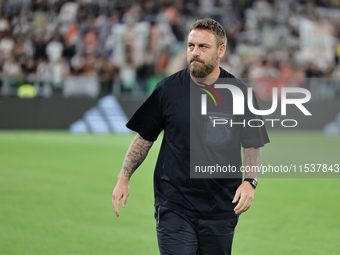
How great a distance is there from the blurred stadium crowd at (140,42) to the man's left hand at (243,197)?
54.3 ft

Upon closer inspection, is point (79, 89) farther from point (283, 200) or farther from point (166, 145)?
point (166, 145)

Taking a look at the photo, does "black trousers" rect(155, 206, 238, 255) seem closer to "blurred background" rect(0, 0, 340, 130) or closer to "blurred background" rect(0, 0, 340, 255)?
"blurred background" rect(0, 0, 340, 255)

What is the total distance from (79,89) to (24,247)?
13763mm

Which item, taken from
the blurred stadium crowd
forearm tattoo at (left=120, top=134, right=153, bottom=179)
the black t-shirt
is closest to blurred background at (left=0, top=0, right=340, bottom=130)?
the blurred stadium crowd

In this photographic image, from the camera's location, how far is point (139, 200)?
9.96 metres

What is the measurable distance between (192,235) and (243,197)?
0.44m

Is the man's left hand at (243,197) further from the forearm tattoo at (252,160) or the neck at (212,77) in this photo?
Result: the neck at (212,77)

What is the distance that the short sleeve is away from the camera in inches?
174

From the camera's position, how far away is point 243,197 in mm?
4129

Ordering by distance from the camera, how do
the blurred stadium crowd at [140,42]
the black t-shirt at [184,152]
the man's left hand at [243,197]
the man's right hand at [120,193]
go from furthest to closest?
the blurred stadium crowd at [140,42] < the man's right hand at [120,193] < the black t-shirt at [184,152] < the man's left hand at [243,197]

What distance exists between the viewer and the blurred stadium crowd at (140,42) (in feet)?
68.9

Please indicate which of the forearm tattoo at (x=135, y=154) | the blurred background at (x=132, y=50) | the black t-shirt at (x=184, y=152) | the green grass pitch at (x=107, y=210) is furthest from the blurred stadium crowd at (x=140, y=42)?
the black t-shirt at (x=184, y=152)

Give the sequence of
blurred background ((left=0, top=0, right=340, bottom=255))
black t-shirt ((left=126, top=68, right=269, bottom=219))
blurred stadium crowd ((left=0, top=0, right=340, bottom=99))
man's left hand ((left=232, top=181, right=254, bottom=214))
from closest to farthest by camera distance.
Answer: man's left hand ((left=232, top=181, right=254, bottom=214)) < black t-shirt ((left=126, top=68, right=269, bottom=219)) < blurred background ((left=0, top=0, right=340, bottom=255)) < blurred stadium crowd ((left=0, top=0, right=340, bottom=99))

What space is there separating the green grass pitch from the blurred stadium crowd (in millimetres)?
5147
